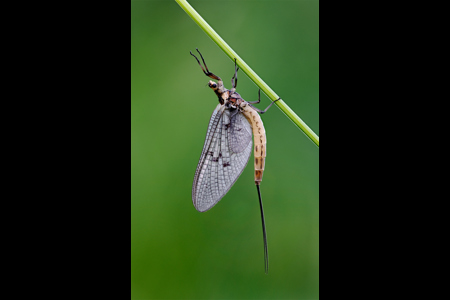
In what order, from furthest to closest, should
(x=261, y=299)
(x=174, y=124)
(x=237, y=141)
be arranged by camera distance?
(x=174, y=124) → (x=261, y=299) → (x=237, y=141)

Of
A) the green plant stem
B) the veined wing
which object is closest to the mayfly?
the veined wing

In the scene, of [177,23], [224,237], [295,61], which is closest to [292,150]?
[295,61]

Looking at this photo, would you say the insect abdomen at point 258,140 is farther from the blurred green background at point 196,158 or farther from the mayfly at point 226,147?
the blurred green background at point 196,158

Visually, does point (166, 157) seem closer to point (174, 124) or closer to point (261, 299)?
point (174, 124)

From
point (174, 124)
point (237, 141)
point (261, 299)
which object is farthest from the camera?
point (174, 124)

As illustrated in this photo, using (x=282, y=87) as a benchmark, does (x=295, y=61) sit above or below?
above

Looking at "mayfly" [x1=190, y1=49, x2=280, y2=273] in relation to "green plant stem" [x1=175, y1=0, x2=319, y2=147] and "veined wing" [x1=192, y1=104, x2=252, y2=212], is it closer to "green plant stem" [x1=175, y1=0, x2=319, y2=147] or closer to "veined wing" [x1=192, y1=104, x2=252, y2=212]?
"veined wing" [x1=192, y1=104, x2=252, y2=212]

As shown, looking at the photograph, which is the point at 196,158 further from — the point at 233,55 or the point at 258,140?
→ the point at 233,55

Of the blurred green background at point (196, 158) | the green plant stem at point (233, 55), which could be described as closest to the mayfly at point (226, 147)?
the green plant stem at point (233, 55)
